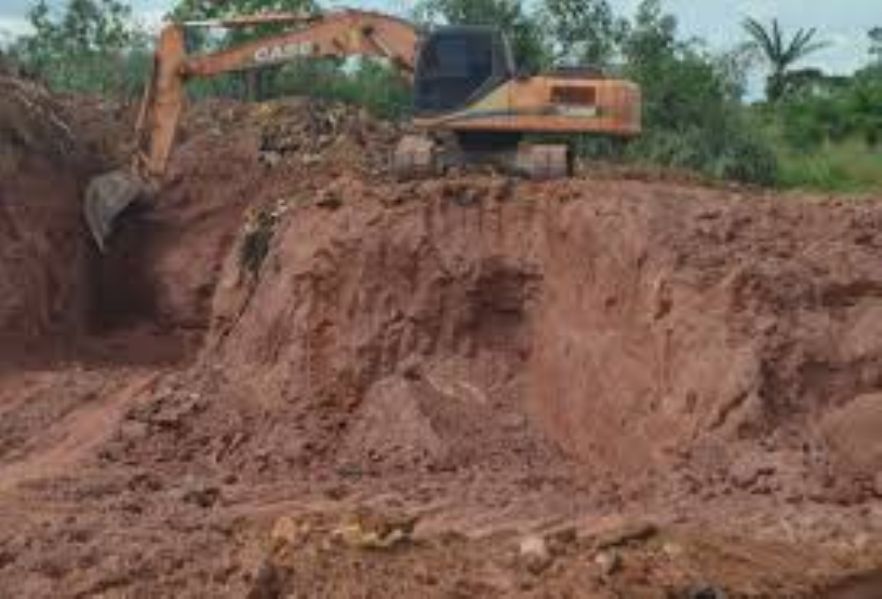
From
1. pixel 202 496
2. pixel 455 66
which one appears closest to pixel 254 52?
pixel 455 66

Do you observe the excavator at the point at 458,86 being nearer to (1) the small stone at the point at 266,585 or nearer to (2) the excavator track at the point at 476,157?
(2) the excavator track at the point at 476,157

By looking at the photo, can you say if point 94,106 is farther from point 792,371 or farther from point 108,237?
point 792,371

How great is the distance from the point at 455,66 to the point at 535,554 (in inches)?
259

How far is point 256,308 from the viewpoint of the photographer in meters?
15.9

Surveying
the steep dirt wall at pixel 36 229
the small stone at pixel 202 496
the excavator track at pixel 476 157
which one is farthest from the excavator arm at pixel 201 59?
the small stone at pixel 202 496

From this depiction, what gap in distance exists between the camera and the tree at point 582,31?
2780 cm

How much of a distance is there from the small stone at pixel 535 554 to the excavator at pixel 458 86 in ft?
18.5

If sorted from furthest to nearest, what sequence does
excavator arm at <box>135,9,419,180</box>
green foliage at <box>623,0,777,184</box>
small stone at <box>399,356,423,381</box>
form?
green foliage at <box>623,0,777,184</box>, excavator arm at <box>135,9,419,180</box>, small stone at <box>399,356,423,381</box>

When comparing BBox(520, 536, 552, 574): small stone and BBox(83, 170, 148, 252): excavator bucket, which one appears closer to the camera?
BBox(520, 536, 552, 574): small stone

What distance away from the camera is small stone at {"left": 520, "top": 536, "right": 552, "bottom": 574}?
414 inches

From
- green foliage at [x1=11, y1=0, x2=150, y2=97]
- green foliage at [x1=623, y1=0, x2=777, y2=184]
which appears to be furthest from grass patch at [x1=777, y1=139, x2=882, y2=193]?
green foliage at [x1=11, y1=0, x2=150, y2=97]

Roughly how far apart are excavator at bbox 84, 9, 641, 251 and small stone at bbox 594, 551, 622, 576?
580cm

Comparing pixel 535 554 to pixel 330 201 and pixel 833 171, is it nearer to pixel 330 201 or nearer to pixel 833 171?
pixel 330 201

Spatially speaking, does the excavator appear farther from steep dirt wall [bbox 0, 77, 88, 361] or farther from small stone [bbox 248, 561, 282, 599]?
small stone [bbox 248, 561, 282, 599]
